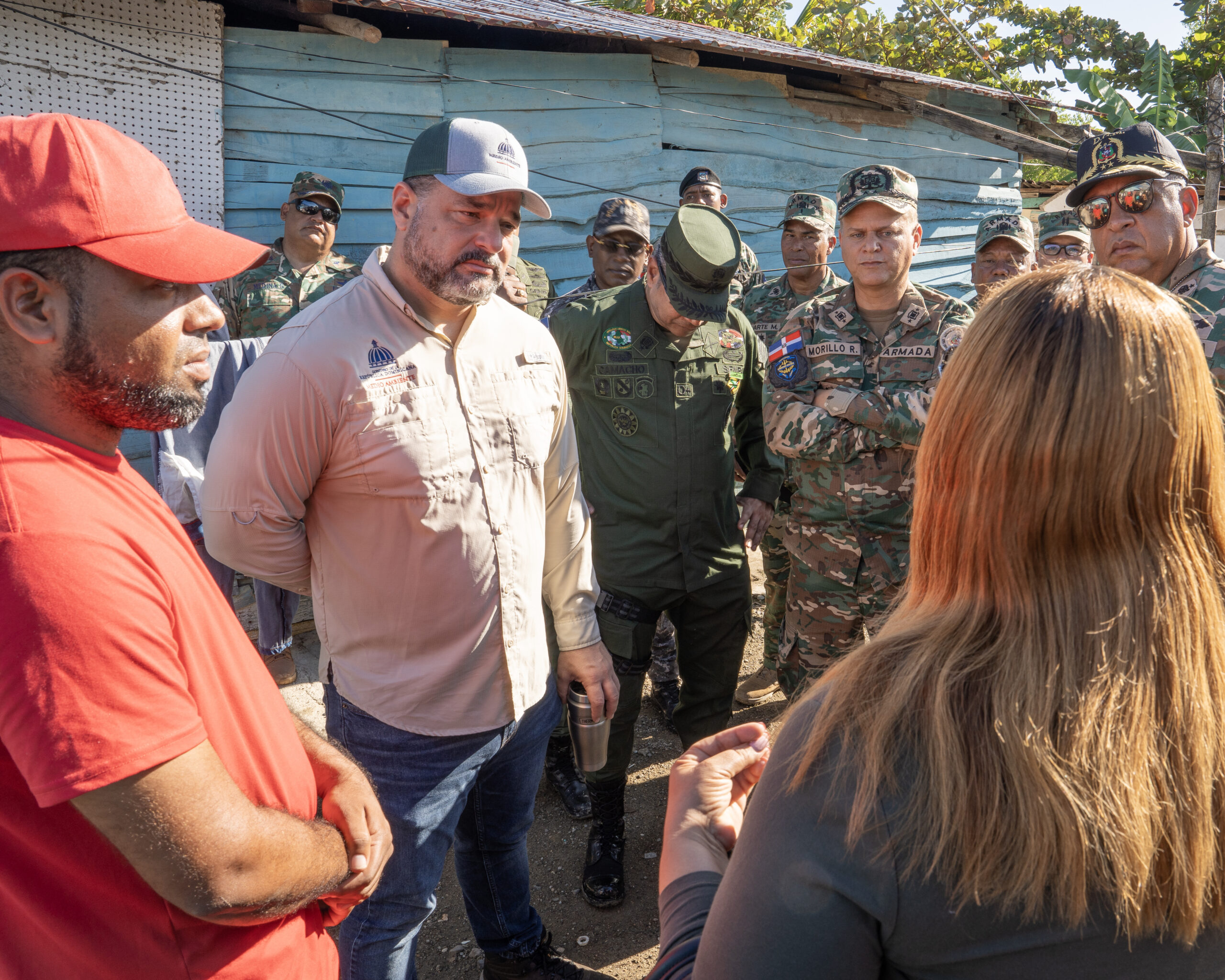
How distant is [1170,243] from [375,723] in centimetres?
333

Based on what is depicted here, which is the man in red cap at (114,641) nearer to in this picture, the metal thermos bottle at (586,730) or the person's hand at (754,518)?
the metal thermos bottle at (586,730)

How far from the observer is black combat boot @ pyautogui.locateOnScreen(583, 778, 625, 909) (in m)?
3.04

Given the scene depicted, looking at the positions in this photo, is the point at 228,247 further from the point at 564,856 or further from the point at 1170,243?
the point at 1170,243

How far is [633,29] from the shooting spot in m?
5.92

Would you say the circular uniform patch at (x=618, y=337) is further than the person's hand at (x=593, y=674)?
Yes

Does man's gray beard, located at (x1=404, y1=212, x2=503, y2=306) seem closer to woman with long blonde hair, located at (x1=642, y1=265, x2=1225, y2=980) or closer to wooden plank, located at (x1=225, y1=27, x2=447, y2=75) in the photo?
woman with long blonde hair, located at (x1=642, y1=265, x2=1225, y2=980)

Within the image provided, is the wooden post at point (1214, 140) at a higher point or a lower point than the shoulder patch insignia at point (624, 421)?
higher

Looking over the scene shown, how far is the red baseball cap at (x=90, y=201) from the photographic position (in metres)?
1.05

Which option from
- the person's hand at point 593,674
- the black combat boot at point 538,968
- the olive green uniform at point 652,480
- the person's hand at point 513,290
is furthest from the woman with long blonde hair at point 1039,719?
the person's hand at point 513,290

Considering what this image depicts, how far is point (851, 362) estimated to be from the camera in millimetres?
3354

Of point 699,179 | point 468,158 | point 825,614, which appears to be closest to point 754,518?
point 825,614

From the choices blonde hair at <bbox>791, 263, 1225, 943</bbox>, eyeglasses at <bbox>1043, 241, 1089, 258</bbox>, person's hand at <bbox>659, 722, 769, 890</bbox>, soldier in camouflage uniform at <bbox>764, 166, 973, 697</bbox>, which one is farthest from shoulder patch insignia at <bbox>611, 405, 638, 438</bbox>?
eyeglasses at <bbox>1043, 241, 1089, 258</bbox>

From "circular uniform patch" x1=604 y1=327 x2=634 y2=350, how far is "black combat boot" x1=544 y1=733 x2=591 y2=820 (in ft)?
5.58

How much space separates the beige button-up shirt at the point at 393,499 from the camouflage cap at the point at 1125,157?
2.68 meters
